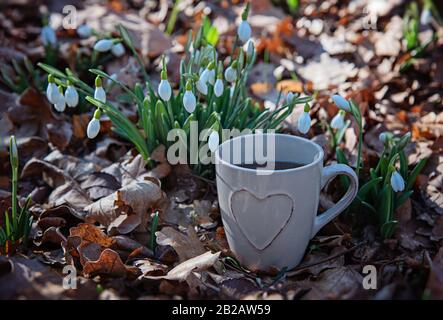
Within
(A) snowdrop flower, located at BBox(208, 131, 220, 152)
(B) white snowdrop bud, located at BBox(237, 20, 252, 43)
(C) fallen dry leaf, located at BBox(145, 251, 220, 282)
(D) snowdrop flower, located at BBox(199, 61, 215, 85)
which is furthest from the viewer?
(B) white snowdrop bud, located at BBox(237, 20, 252, 43)

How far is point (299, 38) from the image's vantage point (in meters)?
2.68

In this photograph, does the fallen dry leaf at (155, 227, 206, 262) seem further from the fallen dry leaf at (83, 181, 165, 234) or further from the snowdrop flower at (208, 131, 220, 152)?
the snowdrop flower at (208, 131, 220, 152)

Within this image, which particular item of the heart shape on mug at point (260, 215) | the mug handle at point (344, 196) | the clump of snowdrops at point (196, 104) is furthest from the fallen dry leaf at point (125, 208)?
the mug handle at point (344, 196)

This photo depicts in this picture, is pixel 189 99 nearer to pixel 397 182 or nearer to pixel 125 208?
pixel 125 208

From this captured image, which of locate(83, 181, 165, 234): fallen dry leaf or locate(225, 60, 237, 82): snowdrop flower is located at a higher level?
locate(225, 60, 237, 82): snowdrop flower

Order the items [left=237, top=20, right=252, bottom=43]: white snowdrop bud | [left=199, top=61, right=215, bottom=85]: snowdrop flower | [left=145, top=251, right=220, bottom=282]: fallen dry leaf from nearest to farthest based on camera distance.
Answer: [left=145, top=251, right=220, bottom=282]: fallen dry leaf < [left=199, top=61, right=215, bottom=85]: snowdrop flower < [left=237, top=20, right=252, bottom=43]: white snowdrop bud

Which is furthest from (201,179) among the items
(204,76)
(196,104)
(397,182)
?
(397,182)

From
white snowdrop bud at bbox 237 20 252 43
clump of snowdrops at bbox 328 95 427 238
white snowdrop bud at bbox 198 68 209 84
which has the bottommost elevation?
clump of snowdrops at bbox 328 95 427 238

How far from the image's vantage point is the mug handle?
144 cm

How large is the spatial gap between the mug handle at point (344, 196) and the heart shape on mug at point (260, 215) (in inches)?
5.0

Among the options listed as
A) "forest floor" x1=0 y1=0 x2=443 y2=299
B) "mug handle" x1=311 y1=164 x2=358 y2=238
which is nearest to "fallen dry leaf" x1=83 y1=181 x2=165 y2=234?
"forest floor" x1=0 y1=0 x2=443 y2=299

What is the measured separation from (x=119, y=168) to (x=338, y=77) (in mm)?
1032

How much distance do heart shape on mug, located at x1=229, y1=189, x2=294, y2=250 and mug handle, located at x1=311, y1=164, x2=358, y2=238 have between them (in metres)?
0.13

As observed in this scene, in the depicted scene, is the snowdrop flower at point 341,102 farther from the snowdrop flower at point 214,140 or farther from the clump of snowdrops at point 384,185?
the snowdrop flower at point 214,140
